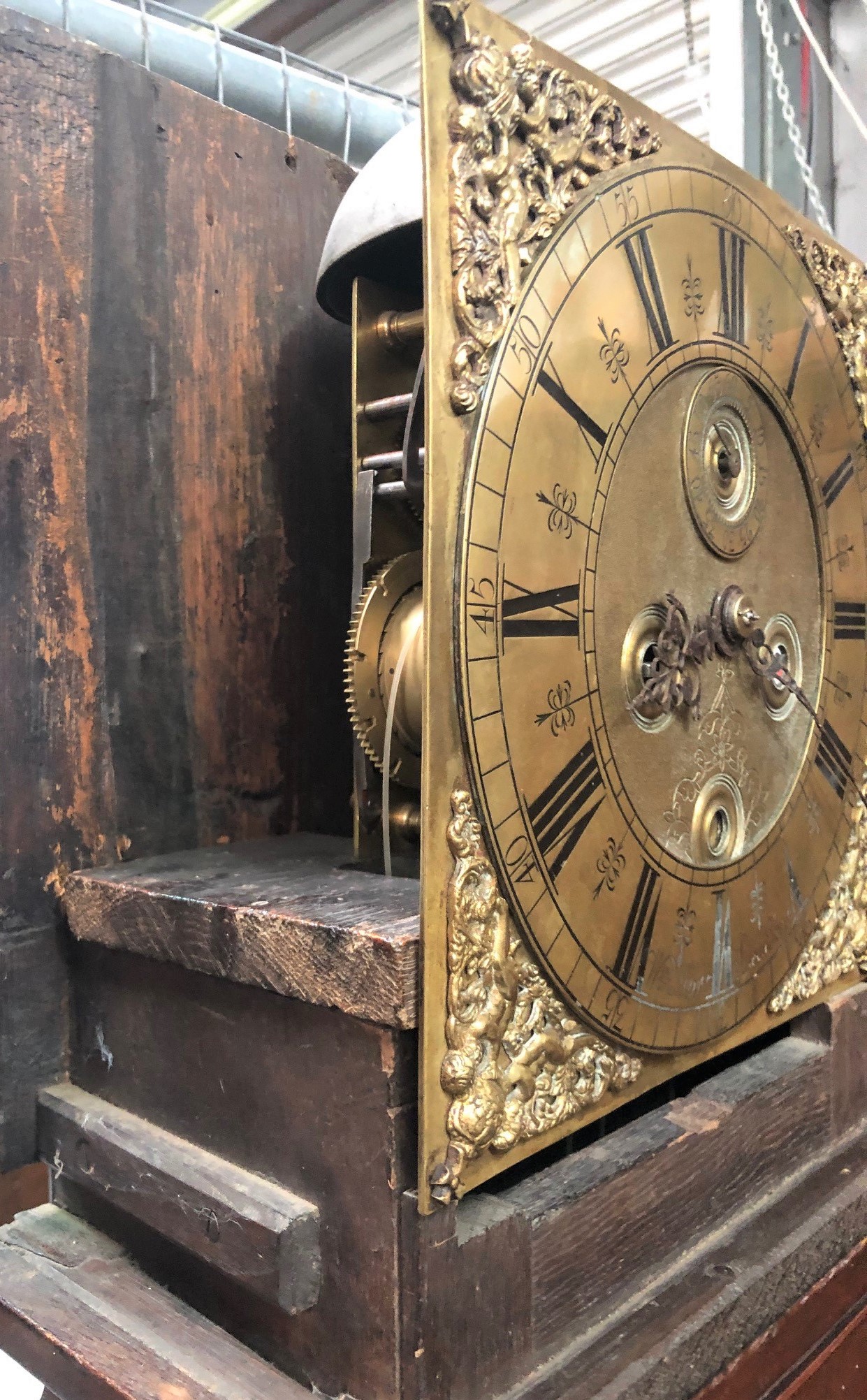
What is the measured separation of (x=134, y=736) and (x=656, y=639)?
0.53 m

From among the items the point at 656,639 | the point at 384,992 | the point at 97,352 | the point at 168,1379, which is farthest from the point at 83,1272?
the point at 97,352

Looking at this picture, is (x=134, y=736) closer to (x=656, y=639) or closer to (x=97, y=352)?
(x=97, y=352)

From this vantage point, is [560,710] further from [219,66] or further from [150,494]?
[219,66]

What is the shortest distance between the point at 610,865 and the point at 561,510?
0.29 meters

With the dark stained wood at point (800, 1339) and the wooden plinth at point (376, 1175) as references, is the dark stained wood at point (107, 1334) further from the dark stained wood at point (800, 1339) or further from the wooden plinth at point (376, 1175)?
the dark stained wood at point (800, 1339)

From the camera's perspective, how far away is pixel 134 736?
3.51 feet

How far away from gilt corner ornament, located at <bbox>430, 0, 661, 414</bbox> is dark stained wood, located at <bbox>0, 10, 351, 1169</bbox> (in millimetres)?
462

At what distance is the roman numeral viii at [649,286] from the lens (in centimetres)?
87

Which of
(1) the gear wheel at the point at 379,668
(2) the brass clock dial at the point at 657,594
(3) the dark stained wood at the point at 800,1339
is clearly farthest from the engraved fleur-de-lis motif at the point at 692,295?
(3) the dark stained wood at the point at 800,1339

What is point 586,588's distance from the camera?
2.72ft

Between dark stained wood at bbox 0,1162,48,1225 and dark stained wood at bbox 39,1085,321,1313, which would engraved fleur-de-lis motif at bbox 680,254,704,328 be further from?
dark stained wood at bbox 0,1162,48,1225

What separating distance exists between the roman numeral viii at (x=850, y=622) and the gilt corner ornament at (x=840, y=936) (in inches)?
7.9

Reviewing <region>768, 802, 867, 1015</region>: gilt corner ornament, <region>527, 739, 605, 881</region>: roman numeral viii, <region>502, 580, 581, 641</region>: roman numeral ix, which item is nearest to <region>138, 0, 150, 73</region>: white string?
<region>502, 580, 581, 641</region>: roman numeral ix

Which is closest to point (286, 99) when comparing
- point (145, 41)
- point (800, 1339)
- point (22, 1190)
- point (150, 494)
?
point (145, 41)
